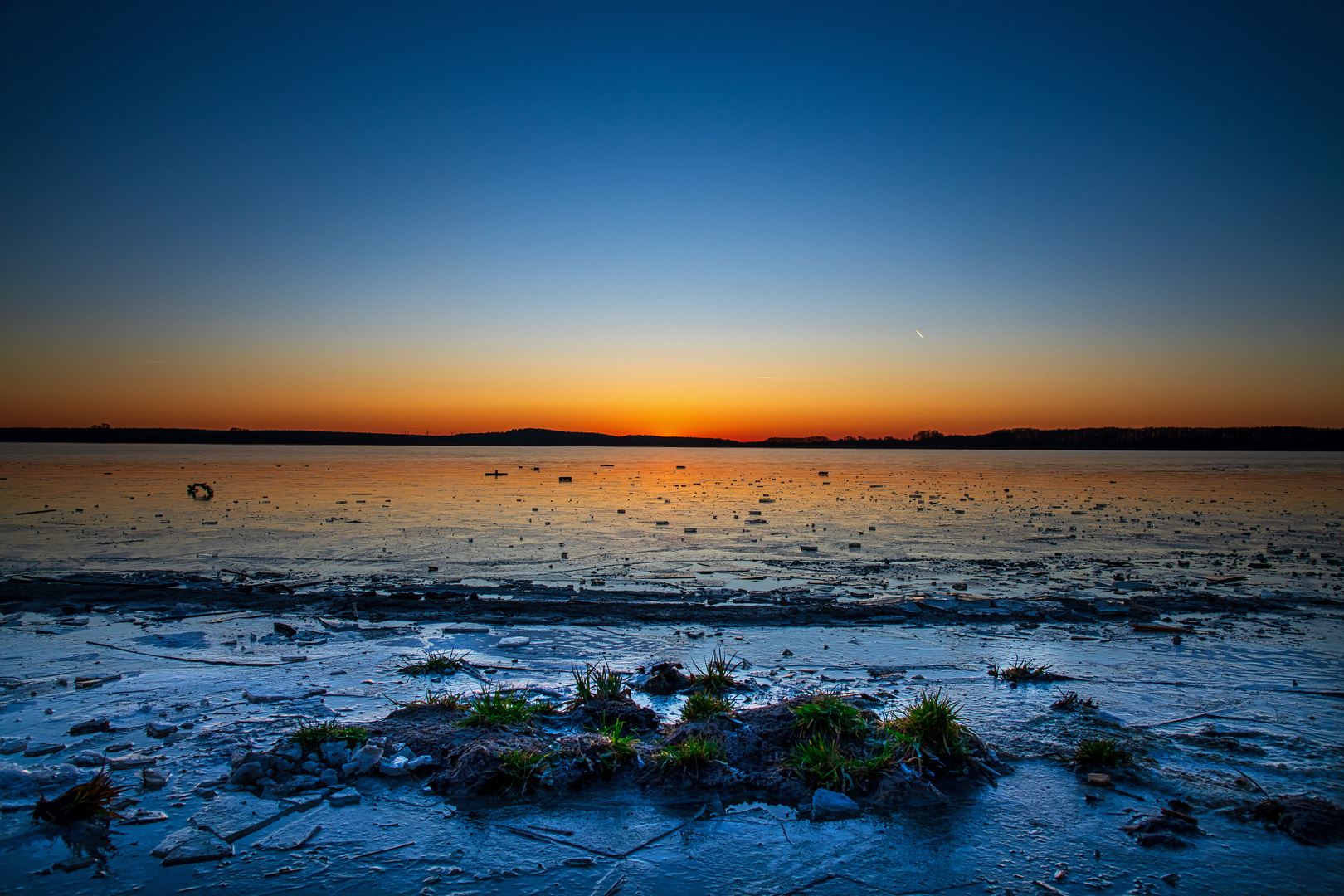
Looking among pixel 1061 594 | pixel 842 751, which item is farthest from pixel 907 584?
pixel 842 751

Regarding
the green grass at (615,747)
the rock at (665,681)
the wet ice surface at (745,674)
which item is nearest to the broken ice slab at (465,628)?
the wet ice surface at (745,674)

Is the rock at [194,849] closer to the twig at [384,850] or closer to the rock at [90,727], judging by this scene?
the twig at [384,850]

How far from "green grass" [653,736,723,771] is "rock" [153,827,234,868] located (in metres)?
2.92

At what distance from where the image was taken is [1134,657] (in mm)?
8508

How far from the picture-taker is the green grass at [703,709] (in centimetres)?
615

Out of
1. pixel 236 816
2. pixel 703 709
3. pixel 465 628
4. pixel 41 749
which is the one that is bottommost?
pixel 465 628

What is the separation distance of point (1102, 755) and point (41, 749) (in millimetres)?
8432

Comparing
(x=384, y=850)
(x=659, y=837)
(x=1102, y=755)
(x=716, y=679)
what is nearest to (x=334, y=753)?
(x=384, y=850)

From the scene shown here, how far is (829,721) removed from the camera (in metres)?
5.82

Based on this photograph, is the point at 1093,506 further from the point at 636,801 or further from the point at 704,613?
the point at 636,801

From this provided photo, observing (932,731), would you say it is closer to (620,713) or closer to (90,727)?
(620,713)

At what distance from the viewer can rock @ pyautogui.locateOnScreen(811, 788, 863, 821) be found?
16.0 ft

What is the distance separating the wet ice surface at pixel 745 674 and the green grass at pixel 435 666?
243mm

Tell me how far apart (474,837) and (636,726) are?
192 centimetres
